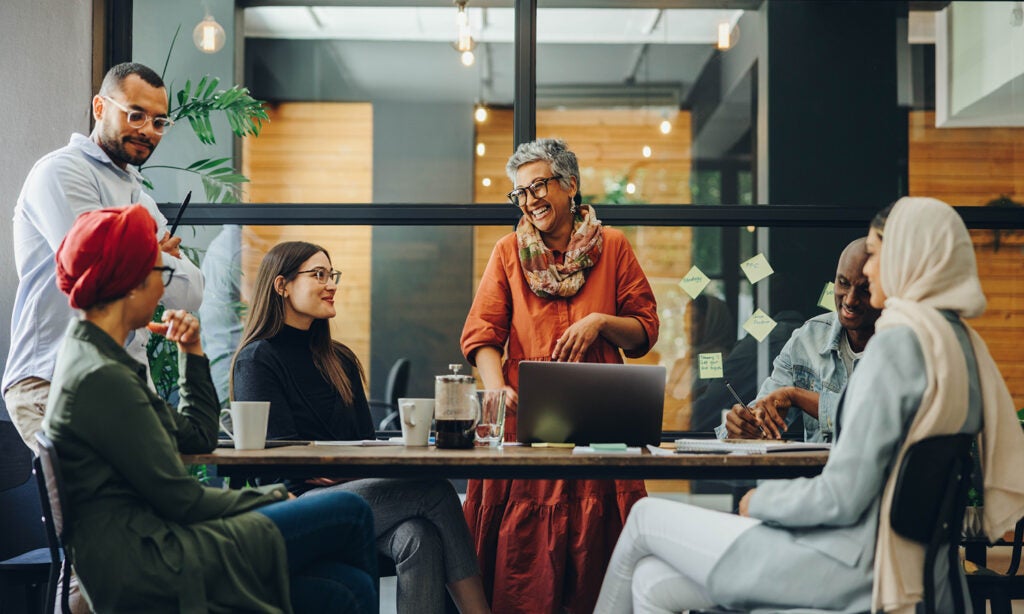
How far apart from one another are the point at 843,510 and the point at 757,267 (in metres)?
2.53

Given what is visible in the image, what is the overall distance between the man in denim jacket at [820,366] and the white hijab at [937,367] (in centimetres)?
81

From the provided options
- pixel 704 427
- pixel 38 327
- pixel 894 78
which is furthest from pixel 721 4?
pixel 38 327

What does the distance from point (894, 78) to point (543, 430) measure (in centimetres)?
285

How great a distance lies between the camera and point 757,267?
432 centimetres

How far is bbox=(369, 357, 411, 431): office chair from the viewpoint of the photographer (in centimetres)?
448

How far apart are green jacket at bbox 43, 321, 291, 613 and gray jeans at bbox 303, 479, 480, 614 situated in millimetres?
726

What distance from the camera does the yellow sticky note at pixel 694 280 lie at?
434cm

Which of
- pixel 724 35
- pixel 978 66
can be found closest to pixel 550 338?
pixel 724 35

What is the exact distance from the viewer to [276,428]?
9.14 feet

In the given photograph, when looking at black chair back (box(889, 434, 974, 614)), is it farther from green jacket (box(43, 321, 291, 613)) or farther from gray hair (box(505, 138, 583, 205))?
gray hair (box(505, 138, 583, 205))

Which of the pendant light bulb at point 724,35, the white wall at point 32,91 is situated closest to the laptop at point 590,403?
the white wall at point 32,91

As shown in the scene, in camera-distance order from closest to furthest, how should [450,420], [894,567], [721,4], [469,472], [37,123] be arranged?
[894,567] < [469,472] < [450,420] < [37,123] < [721,4]

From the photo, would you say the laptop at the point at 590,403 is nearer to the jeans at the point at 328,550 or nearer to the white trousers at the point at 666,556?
the white trousers at the point at 666,556

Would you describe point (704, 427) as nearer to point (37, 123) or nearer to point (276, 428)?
point (276, 428)
